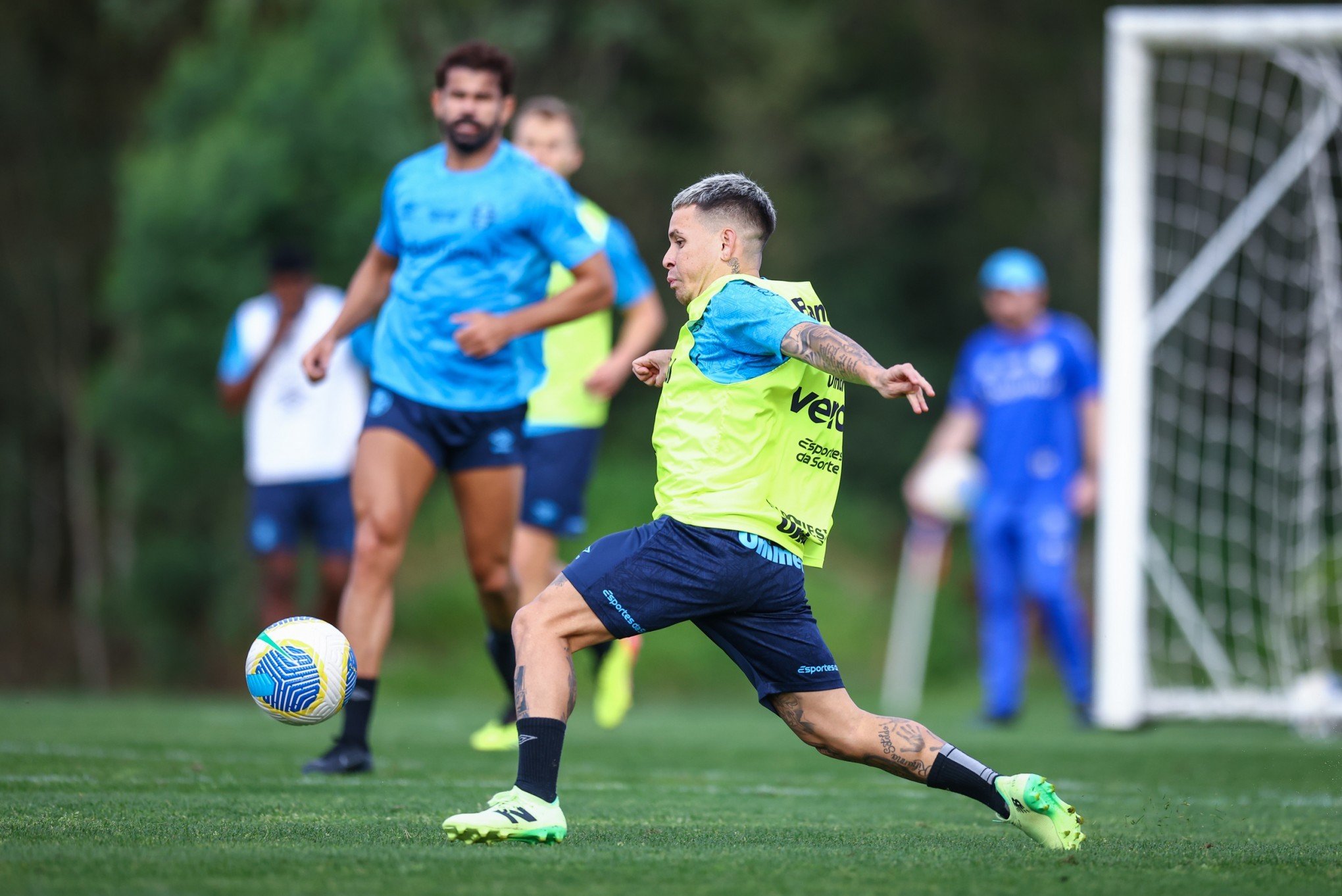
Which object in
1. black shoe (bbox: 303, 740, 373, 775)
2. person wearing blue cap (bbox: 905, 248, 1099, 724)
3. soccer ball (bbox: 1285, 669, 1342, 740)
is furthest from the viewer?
person wearing blue cap (bbox: 905, 248, 1099, 724)

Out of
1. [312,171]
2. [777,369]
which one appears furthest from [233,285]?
[777,369]

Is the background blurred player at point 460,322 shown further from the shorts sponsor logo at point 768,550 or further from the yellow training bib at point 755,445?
the shorts sponsor logo at point 768,550

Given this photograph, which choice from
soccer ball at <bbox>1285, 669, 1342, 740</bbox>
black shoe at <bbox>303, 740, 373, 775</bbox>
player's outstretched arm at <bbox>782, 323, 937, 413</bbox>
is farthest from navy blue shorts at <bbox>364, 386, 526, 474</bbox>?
soccer ball at <bbox>1285, 669, 1342, 740</bbox>

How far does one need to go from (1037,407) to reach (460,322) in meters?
4.71

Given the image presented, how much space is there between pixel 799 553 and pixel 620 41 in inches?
557

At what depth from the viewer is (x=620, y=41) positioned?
1708 centimetres

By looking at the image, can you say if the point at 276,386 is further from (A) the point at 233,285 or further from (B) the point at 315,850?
(B) the point at 315,850

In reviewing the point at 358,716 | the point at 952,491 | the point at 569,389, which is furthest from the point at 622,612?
the point at 952,491

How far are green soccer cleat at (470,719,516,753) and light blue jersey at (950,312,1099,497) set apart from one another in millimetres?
3834

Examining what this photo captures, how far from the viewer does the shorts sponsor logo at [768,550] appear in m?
3.67

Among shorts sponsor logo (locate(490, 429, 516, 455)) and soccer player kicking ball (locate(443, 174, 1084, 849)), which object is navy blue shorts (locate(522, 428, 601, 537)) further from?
soccer player kicking ball (locate(443, 174, 1084, 849))

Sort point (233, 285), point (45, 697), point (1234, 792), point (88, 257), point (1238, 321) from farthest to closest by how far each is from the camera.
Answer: point (88, 257) < point (1238, 321) < point (233, 285) < point (45, 697) < point (1234, 792)

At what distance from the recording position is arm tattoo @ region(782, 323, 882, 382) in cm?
340

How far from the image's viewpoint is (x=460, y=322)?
5348mm
